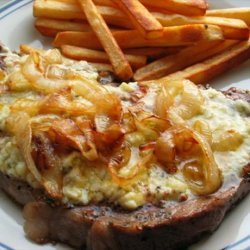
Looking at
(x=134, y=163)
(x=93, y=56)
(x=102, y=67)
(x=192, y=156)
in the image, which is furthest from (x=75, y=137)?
(x=93, y=56)

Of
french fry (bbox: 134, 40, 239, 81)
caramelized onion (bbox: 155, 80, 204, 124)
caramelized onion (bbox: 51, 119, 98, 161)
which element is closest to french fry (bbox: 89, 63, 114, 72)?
french fry (bbox: 134, 40, 239, 81)

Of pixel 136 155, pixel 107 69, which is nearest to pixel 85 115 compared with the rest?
pixel 136 155

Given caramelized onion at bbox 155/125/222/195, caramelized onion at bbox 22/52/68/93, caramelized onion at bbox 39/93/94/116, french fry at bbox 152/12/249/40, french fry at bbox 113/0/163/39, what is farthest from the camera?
french fry at bbox 152/12/249/40

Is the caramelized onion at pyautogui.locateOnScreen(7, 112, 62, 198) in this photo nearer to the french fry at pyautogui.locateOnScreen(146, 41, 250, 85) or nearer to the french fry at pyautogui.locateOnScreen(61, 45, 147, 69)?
the french fry at pyautogui.locateOnScreen(61, 45, 147, 69)

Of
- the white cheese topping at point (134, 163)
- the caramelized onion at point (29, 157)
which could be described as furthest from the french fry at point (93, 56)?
the caramelized onion at point (29, 157)

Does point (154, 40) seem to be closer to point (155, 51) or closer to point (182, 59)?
point (155, 51)

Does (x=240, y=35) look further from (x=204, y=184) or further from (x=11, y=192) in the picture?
(x=11, y=192)
